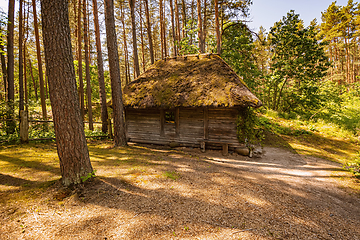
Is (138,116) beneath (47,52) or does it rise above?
beneath

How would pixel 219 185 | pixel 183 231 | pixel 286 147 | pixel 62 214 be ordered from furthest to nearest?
pixel 286 147
pixel 219 185
pixel 62 214
pixel 183 231

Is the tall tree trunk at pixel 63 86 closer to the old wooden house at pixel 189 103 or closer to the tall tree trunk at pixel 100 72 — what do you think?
the old wooden house at pixel 189 103

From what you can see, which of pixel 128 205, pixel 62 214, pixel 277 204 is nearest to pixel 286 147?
pixel 277 204

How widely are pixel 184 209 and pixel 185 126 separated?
609 centimetres

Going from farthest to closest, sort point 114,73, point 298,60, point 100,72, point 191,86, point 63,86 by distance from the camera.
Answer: point 298,60 < point 100,72 < point 191,86 < point 114,73 < point 63,86

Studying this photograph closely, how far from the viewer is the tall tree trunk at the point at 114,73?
776cm

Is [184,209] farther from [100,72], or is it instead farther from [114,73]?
[100,72]

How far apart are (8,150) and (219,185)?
858cm

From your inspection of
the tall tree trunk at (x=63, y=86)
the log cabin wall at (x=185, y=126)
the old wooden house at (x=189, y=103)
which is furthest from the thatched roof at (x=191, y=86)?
the tall tree trunk at (x=63, y=86)

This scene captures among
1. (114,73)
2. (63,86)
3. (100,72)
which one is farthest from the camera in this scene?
(100,72)

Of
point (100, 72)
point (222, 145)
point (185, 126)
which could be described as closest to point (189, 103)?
point (185, 126)

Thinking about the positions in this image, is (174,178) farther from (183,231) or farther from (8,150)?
(8,150)

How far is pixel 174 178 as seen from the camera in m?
4.77

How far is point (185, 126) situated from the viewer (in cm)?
919
